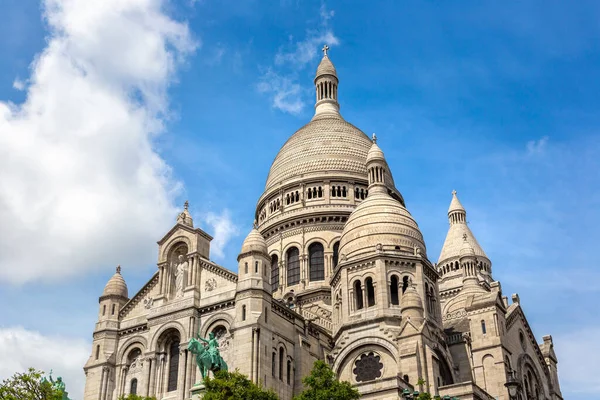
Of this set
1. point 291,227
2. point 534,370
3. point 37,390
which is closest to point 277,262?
point 291,227

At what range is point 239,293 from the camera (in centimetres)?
5088

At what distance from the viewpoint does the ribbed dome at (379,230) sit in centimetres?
5827

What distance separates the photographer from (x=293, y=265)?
7094 cm

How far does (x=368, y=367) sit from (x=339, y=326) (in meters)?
4.17

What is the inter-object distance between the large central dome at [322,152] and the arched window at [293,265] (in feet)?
24.4

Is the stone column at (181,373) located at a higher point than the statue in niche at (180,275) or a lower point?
lower

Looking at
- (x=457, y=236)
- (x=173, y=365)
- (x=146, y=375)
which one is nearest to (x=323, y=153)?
(x=457, y=236)

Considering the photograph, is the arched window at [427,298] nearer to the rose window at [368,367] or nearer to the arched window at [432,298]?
the arched window at [432,298]

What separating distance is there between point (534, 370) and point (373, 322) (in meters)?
14.4

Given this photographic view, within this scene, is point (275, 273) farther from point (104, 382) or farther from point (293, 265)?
point (104, 382)

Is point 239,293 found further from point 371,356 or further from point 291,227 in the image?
point 291,227

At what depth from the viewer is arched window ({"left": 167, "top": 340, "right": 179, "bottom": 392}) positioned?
2082 inches

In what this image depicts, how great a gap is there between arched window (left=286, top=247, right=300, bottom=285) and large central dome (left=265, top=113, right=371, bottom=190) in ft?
24.4

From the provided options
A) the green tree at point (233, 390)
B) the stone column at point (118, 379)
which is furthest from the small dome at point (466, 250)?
the green tree at point (233, 390)
